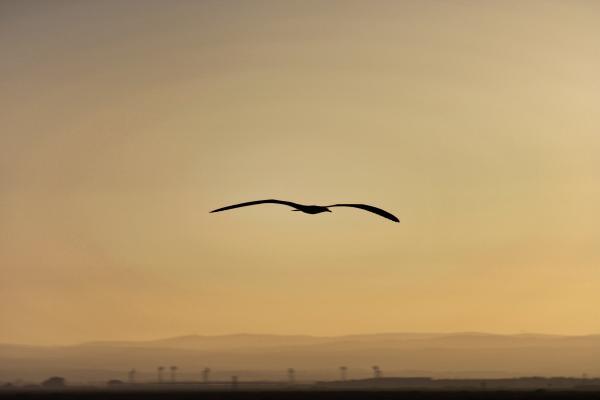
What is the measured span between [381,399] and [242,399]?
1349cm

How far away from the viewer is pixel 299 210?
150ft

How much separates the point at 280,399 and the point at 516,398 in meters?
24.5

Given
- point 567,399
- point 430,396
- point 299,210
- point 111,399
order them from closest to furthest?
1. point 299,210
2. point 567,399
3. point 430,396
4. point 111,399

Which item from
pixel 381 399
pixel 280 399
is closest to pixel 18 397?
pixel 280 399

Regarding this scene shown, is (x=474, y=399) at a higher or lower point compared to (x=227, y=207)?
lower

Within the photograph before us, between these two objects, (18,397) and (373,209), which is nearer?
(373,209)

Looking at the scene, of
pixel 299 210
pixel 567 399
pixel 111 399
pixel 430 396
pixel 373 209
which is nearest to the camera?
pixel 299 210

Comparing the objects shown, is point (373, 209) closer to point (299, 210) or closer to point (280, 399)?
point (299, 210)

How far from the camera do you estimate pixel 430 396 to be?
110 meters

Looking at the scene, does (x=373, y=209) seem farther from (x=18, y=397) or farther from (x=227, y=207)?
(x=18, y=397)

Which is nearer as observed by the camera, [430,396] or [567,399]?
[567,399]

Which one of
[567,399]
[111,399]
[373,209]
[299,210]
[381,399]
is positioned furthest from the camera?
[111,399]

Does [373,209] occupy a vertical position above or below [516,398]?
above

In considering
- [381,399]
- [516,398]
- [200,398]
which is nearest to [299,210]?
[381,399]
